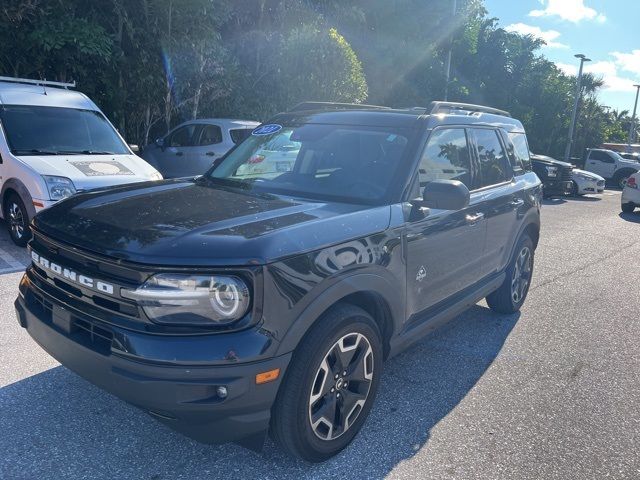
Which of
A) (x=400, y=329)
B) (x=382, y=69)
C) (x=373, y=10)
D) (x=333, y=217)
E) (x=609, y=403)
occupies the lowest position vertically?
(x=609, y=403)

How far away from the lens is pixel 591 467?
3.15 m

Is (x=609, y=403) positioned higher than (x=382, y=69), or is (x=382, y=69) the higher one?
(x=382, y=69)

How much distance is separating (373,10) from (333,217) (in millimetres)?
23605

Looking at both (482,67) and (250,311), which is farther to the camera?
(482,67)

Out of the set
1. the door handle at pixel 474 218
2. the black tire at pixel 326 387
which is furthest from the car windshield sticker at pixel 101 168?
the black tire at pixel 326 387

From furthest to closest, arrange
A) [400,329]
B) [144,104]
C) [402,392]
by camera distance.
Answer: [144,104], [402,392], [400,329]

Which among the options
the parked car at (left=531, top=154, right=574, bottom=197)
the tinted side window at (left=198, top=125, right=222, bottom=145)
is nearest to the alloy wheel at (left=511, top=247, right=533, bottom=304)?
the tinted side window at (left=198, top=125, right=222, bottom=145)

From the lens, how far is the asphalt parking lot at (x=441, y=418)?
295cm

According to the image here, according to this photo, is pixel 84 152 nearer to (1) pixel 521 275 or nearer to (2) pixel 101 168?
(2) pixel 101 168

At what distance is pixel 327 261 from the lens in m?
2.78

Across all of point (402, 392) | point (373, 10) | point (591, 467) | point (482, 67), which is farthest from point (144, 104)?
point (482, 67)

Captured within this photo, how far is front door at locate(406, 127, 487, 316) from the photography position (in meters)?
3.51

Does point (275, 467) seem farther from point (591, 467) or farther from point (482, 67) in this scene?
point (482, 67)

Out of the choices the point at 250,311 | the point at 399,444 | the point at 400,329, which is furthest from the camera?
the point at 400,329
